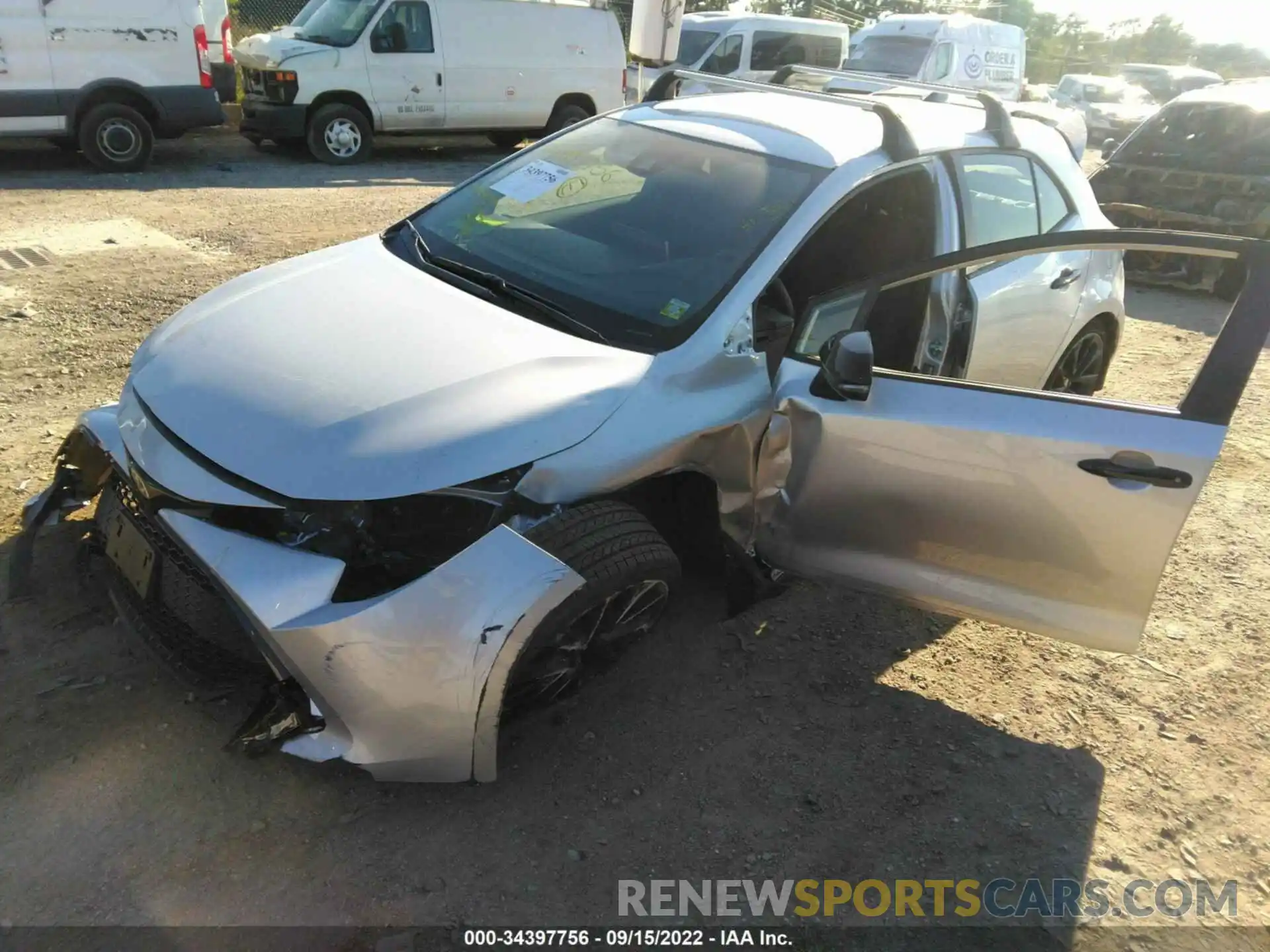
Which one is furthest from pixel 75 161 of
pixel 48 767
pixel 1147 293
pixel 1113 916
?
pixel 1113 916

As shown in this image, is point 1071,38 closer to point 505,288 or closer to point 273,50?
→ point 273,50

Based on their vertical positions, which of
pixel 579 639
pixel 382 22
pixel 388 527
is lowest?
pixel 579 639

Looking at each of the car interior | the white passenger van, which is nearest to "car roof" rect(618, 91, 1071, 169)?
the car interior

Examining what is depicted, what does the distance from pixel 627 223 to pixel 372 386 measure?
1.22m

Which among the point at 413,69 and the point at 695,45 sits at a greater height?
the point at 695,45

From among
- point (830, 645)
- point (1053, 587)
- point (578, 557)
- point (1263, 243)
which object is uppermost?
point (1263, 243)

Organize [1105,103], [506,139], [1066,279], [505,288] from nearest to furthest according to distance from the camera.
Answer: [505,288] → [1066,279] → [506,139] → [1105,103]

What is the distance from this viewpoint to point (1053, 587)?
2.79 meters

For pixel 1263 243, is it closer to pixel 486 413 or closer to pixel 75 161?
pixel 486 413

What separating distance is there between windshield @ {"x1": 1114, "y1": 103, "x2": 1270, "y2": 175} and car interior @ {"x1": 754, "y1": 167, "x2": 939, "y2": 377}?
6330 mm

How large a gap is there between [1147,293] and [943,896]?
7.54 metres

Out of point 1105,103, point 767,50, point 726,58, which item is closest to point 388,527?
point 726,58

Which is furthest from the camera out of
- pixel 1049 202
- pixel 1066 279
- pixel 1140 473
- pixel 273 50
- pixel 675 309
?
pixel 273 50
